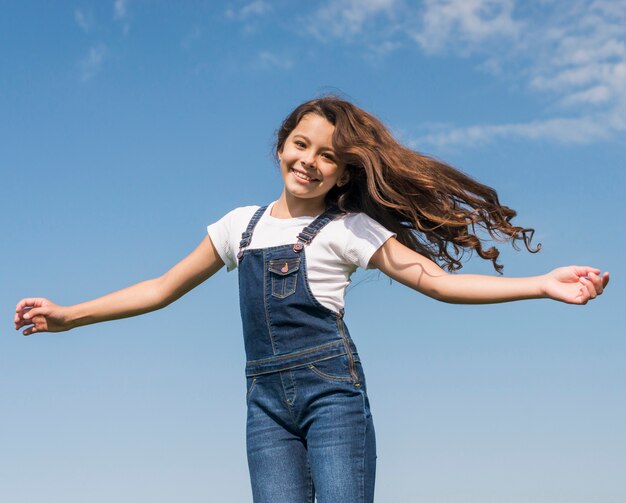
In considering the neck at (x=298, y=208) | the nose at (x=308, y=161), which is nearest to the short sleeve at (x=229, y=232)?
the neck at (x=298, y=208)

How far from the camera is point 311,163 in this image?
480 cm

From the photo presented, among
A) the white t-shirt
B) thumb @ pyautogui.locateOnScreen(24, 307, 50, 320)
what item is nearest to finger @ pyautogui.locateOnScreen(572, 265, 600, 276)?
the white t-shirt

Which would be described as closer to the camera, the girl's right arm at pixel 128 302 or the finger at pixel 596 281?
the finger at pixel 596 281

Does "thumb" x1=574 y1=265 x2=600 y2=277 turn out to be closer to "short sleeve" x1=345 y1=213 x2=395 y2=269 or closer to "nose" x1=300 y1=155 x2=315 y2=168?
"short sleeve" x1=345 y1=213 x2=395 y2=269

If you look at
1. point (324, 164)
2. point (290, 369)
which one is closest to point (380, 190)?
point (324, 164)

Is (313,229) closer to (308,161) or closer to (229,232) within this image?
(308,161)

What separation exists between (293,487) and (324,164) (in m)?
1.62

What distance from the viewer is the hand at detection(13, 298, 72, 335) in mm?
5125

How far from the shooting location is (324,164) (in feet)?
15.9

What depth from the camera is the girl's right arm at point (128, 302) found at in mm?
5094

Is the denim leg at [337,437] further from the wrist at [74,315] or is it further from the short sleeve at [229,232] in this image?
the wrist at [74,315]

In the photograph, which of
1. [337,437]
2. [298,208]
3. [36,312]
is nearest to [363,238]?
[298,208]

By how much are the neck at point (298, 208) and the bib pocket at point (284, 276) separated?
0.33 meters

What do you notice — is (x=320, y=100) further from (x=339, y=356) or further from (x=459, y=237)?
(x=339, y=356)
